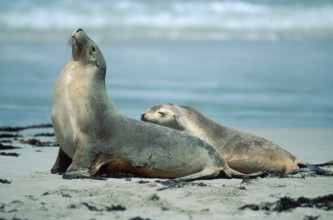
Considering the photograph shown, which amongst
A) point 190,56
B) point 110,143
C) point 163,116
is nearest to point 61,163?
point 110,143

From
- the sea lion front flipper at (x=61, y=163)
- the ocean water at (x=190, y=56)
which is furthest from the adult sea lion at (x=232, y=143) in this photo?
the ocean water at (x=190, y=56)

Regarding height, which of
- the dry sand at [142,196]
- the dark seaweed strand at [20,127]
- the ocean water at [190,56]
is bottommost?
the dry sand at [142,196]

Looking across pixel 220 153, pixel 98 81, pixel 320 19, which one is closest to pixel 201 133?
pixel 220 153

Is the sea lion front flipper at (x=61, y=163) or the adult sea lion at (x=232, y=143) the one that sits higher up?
the adult sea lion at (x=232, y=143)

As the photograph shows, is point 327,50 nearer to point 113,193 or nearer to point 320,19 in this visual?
point 320,19

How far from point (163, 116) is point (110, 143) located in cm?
126

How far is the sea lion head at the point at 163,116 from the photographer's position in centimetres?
892

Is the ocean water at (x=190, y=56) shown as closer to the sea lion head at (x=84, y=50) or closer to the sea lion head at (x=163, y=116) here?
the sea lion head at (x=84, y=50)

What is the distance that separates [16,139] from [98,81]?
3.45 metres

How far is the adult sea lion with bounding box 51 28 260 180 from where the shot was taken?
7801mm

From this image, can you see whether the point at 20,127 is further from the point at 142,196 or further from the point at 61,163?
the point at 142,196

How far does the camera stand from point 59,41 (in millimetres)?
34562

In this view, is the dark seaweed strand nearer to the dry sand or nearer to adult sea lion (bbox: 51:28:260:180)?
the dry sand

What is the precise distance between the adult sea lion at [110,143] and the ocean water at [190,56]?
113 cm
